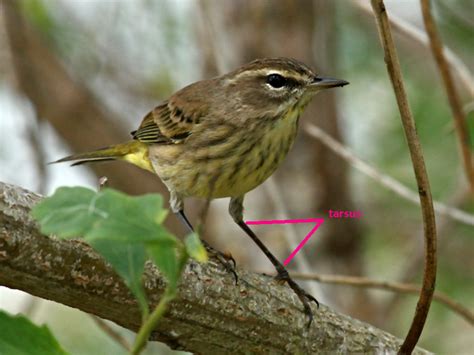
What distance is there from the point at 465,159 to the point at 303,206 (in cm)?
222

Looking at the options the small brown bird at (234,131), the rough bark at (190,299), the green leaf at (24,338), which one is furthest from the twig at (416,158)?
the small brown bird at (234,131)

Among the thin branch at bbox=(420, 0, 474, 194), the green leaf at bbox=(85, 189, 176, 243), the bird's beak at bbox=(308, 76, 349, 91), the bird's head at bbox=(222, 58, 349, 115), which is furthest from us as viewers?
Result: the bird's head at bbox=(222, 58, 349, 115)

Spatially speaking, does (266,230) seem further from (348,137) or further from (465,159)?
(465,159)

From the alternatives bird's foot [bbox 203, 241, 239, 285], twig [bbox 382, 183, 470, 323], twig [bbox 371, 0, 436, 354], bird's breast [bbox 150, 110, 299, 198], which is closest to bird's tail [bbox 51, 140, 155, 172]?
bird's breast [bbox 150, 110, 299, 198]

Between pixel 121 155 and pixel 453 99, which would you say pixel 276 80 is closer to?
pixel 453 99

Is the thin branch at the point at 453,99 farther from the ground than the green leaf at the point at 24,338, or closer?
farther from the ground

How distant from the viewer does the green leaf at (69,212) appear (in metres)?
1.09

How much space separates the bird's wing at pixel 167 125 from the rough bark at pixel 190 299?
167 cm

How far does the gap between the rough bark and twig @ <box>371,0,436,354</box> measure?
0.36 metres

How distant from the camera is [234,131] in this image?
3756 mm

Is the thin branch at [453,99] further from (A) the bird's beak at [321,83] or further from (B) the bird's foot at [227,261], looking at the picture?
(B) the bird's foot at [227,261]

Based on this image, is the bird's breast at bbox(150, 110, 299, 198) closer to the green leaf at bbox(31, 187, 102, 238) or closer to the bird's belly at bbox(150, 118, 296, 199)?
the bird's belly at bbox(150, 118, 296, 199)

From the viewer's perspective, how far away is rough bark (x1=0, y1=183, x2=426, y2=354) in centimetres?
180

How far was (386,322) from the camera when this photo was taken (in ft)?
17.2
